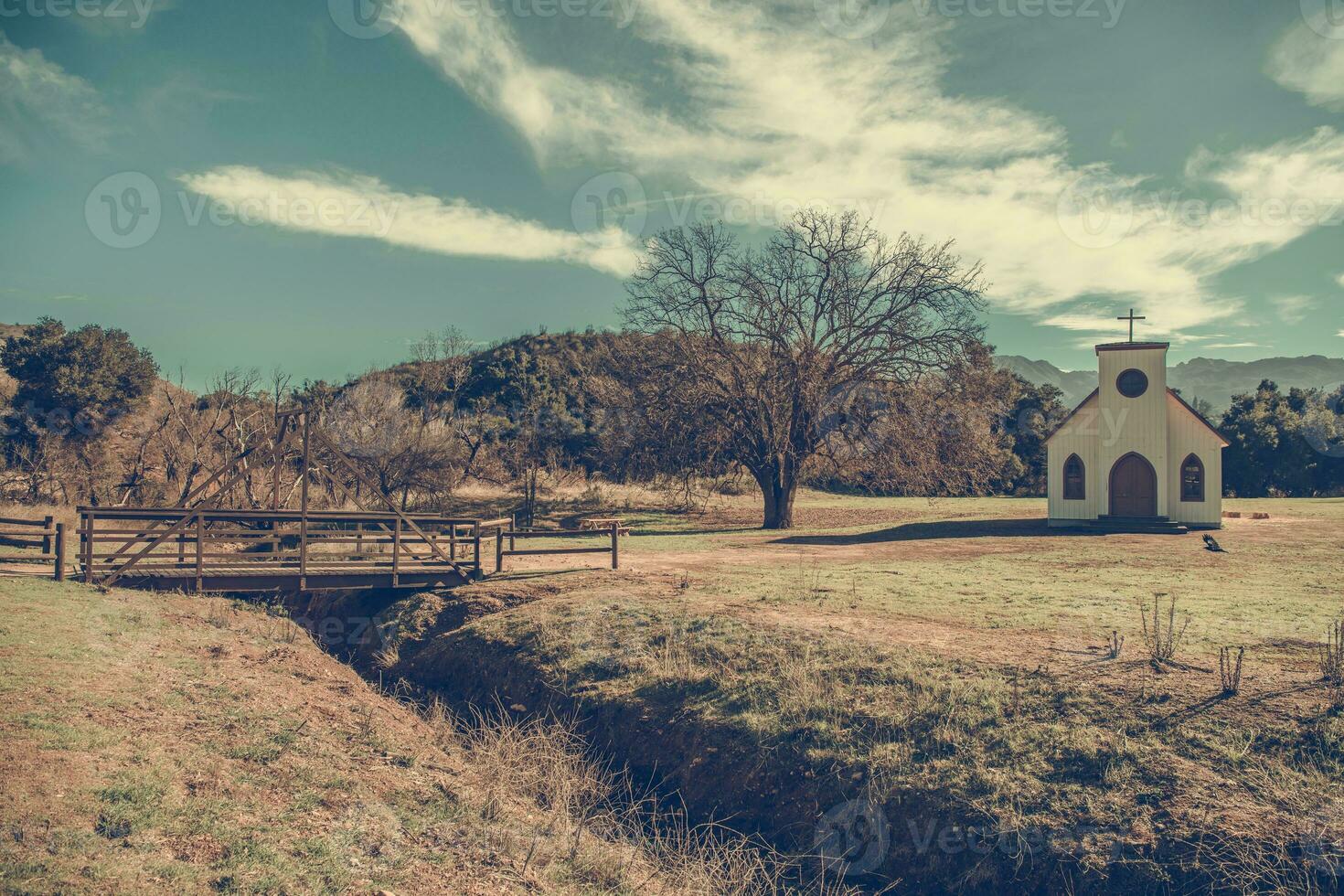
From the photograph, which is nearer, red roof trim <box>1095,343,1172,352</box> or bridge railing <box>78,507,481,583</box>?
bridge railing <box>78,507,481,583</box>

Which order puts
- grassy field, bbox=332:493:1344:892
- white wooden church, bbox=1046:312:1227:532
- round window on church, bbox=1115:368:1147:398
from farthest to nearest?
round window on church, bbox=1115:368:1147:398, white wooden church, bbox=1046:312:1227:532, grassy field, bbox=332:493:1344:892

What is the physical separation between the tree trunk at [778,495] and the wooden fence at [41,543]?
22233 mm

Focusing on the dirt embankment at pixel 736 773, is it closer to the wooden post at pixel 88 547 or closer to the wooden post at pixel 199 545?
the wooden post at pixel 199 545

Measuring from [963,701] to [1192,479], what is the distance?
26.0 m

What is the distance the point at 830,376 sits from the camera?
30172 millimetres

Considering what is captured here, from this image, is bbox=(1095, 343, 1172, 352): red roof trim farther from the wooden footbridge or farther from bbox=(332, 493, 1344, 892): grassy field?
the wooden footbridge

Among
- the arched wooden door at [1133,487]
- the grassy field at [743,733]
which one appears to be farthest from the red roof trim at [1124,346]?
the grassy field at [743,733]

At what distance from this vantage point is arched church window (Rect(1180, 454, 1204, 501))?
96.0ft

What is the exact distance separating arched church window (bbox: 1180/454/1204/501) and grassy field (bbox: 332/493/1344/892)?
11979 mm

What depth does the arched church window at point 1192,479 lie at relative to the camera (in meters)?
29.2

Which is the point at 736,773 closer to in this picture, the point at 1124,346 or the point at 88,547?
Result: the point at 88,547

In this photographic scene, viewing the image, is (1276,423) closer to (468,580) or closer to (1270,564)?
(1270,564)

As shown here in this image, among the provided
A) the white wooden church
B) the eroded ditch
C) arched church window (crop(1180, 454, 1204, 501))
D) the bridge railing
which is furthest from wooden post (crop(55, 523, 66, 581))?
arched church window (crop(1180, 454, 1204, 501))

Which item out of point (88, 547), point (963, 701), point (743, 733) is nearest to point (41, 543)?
point (88, 547)
